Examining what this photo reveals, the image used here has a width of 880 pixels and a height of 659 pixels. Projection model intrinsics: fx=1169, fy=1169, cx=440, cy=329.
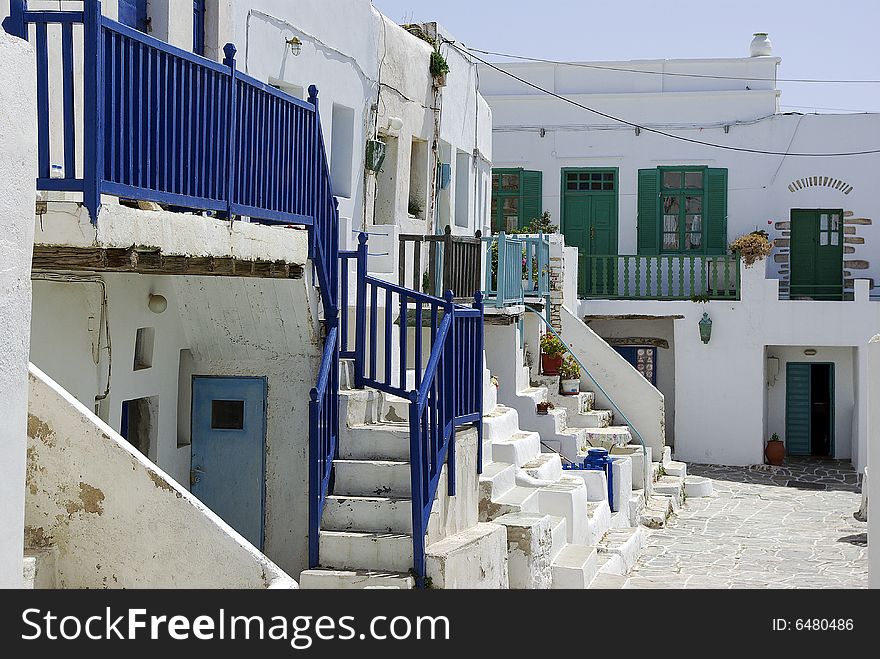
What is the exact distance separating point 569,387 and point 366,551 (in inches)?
412

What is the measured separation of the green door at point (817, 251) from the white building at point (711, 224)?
3cm

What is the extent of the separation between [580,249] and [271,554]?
15699 mm

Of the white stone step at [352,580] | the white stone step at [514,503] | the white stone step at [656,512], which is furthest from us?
the white stone step at [656,512]

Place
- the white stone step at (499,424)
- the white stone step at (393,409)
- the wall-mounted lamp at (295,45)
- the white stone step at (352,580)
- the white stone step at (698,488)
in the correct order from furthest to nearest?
the white stone step at (698,488) < the white stone step at (499,424) < the wall-mounted lamp at (295,45) < the white stone step at (393,409) < the white stone step at (352,580)

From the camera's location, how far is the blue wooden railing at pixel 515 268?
15227mm

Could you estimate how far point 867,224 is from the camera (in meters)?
23.3

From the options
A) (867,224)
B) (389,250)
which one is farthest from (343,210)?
(867,224)

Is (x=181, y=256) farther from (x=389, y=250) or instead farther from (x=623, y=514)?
(x=623, y=514)

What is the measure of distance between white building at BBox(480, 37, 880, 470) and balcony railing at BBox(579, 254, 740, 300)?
0.04 meters

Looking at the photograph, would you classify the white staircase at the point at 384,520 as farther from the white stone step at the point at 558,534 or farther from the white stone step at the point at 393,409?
the white stone step at the point at 558,534

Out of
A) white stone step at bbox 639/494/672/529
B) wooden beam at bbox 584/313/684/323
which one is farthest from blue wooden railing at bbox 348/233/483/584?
wooden beam at bbox 584/313/684/323

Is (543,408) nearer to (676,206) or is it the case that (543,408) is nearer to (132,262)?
(676,206)

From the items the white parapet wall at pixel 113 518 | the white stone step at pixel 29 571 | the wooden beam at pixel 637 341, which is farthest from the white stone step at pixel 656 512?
the white stone step at pixel 29 571

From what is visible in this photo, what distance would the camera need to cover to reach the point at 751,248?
22.0 metres
